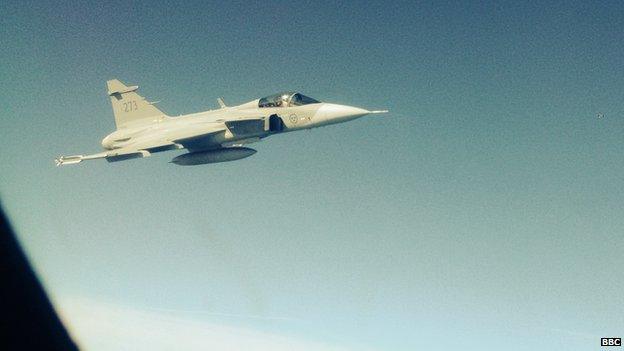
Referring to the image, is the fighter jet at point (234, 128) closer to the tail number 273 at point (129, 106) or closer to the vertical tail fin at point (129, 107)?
the vertical tail fin at point (129, 107)

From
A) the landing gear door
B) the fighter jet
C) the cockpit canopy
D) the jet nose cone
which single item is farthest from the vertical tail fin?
the jet nose cone

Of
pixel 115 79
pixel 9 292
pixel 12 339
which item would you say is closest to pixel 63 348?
pixel 12 339

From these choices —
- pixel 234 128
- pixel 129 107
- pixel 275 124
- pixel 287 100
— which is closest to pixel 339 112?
pixel 287 100

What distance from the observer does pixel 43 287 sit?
6168 millimetres

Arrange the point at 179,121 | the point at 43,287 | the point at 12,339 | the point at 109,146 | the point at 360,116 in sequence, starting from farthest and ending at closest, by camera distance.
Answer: the point at 109,146 < the point at 179,121 < the point at 360,116 < the point at 43,287 < the point at 12,339

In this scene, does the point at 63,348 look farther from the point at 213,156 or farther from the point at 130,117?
the point at 130,117

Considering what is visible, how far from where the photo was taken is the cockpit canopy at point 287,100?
1378 inches

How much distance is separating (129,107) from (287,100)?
1729 centimetres

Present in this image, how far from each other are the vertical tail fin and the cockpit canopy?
39.5 ft

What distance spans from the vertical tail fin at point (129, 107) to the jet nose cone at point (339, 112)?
16392mm

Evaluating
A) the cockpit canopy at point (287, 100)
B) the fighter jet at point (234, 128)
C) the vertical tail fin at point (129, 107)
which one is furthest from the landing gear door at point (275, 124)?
the vertical tail fin at point (129, 107)

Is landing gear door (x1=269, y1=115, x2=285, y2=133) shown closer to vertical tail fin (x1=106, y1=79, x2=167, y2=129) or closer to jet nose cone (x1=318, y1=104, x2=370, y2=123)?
jet nose cone (x1=318, y1=104, x2=370, y2=123)

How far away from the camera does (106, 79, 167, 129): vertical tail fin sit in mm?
42594

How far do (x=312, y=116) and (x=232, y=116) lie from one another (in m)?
6.10
